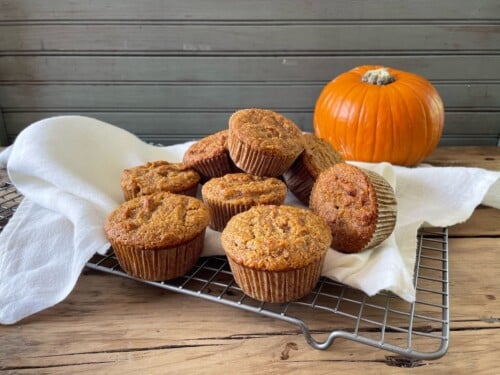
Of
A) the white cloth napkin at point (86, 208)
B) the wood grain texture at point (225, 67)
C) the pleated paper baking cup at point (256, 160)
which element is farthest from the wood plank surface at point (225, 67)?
the pleated paper baking cup at point (256, 160)

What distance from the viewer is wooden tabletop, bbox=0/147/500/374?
1.08 meters

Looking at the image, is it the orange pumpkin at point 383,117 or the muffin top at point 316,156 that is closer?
the muffin top at point 316,156

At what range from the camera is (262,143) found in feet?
4.99

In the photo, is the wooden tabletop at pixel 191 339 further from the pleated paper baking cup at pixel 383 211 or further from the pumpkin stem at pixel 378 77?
the pumpkin stem at pixel 378 77

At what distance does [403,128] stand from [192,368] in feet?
4.78

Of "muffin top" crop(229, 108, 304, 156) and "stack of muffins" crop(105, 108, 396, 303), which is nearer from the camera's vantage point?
"stack of muffins" crop(105, 108, 396, 303)

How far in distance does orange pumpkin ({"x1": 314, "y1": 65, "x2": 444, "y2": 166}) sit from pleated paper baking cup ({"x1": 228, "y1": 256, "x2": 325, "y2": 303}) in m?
1.03

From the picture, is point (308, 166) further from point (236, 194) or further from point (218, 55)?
point (218, 55)

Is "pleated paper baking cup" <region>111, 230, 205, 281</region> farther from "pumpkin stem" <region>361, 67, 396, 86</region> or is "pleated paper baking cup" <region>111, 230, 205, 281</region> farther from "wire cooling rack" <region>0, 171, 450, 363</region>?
"pumpkin stem" <region>361, 67, 396, 86</region>

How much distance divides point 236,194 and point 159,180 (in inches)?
11.7

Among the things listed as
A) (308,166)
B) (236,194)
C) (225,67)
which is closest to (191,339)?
(236,194)

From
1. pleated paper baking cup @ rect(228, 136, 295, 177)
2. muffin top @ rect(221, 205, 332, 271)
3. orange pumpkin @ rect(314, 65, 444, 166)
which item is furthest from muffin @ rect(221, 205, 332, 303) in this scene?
orange pumpkin @ rect(314, 65, 444, 166)

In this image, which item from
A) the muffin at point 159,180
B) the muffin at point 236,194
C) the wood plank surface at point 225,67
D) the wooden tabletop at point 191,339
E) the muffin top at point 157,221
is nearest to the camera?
the wooden tabletop at point 191,339

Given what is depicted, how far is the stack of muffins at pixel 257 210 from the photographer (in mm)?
1224
